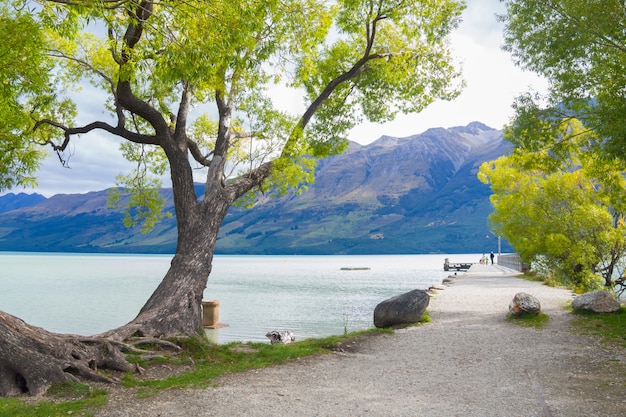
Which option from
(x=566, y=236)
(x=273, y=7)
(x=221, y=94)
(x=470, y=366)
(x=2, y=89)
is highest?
(x=273, y=7)

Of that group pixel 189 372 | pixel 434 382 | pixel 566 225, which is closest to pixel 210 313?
pixel 189 372

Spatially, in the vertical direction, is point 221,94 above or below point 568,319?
above

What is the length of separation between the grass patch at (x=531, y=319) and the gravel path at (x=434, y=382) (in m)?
0.67

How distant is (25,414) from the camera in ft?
21.7

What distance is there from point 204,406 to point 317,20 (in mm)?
9537

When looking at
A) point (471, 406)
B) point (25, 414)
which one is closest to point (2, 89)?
point (25, 414)

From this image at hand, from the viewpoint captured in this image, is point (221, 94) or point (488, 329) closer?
point (221, 94)

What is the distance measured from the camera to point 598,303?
50.5ft

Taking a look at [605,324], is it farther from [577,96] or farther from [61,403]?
[61,403]

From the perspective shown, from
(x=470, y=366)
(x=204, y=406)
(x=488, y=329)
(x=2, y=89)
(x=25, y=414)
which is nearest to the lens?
(x=25, y=414)

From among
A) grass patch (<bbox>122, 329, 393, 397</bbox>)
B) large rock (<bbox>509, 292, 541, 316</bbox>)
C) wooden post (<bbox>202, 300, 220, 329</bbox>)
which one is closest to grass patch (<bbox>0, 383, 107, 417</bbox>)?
grass patch (<bbox>122, 329, 393, 397</bbox>)

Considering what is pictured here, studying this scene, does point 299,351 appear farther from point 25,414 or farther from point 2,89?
point 2,89

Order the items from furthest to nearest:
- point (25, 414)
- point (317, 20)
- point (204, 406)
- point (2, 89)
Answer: point (317, 20), point (2, 89), point (204, 406), point (25, 414)

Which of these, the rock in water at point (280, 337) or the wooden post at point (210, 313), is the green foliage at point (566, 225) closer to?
the rock in water at point (280, 337)
